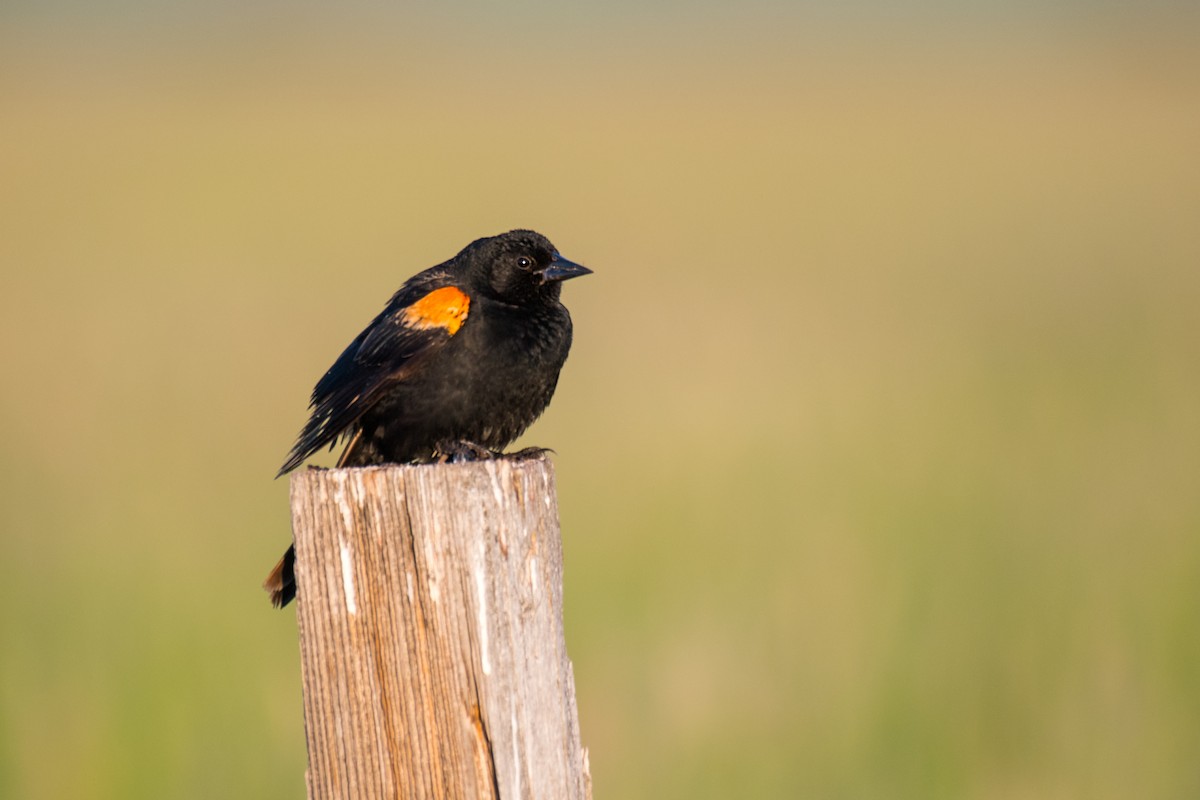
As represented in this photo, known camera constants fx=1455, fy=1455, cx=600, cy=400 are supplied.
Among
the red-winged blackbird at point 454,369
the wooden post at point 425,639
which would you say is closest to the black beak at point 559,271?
the red-winged blackbird at point 454,369

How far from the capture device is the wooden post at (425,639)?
2.12 metres

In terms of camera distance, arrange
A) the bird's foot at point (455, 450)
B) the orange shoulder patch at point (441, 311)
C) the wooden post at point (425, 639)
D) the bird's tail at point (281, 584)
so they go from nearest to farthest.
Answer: the wooden post at point (425, 639), the bird's tail at point (281, 584), the bird's foot at point (455, 450), the orange shoulder patch at point (441, 311)

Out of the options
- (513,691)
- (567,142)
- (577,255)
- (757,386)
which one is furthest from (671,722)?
(567,142)

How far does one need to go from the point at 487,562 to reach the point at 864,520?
446cm

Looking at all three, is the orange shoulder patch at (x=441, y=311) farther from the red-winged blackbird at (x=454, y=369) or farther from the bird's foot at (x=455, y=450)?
the bird's foot at (x=455, y=450)

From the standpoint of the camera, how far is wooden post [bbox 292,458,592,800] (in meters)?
2.12

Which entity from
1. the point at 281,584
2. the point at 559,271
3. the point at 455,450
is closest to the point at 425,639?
the point at 281,584

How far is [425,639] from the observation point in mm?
2135

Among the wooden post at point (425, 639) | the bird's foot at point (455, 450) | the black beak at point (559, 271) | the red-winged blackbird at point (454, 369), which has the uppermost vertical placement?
the black beak at point (559, 271)

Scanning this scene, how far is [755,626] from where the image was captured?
565 centimetres

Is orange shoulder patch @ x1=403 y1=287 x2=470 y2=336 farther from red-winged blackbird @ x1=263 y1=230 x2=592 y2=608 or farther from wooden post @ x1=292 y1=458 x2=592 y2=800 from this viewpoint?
wooden post @ x1=292 y1=458 x2=592 y2=800

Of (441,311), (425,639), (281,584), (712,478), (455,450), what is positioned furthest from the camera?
(712,478)

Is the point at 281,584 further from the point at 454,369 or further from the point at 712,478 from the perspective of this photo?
the point at 712,478

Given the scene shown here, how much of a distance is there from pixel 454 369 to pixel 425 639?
2.02 m
